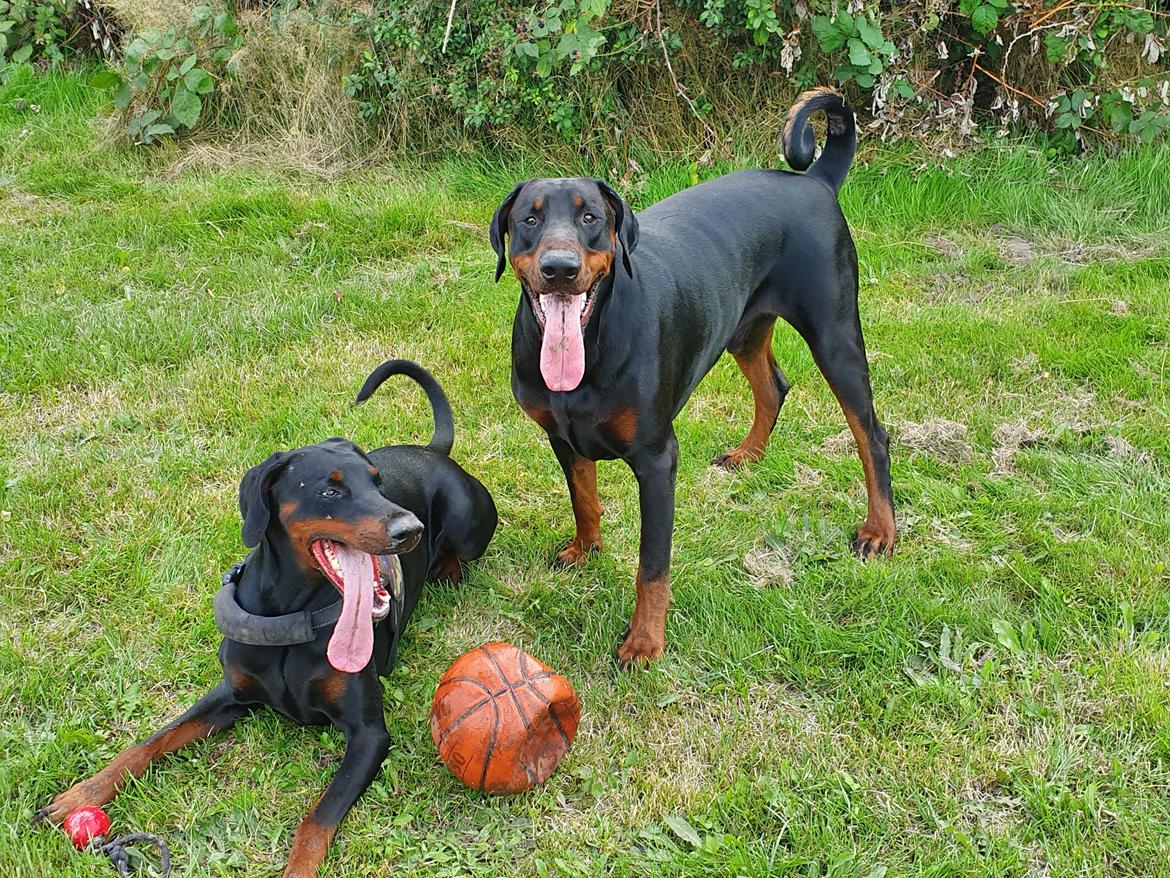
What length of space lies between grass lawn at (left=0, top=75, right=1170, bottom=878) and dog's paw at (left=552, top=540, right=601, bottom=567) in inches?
2.2

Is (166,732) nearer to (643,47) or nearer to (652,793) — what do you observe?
(652,793)

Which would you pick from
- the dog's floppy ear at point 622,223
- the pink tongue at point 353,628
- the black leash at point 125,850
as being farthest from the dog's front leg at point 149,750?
the dog's floppy ear at point 622,223

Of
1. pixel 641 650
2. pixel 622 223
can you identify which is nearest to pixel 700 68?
pixel 622 223

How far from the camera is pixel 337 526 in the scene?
2760 mm

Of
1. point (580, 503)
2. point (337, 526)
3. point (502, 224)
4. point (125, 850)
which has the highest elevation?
point (502, 224)

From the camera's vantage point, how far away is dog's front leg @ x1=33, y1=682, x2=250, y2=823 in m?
2.78

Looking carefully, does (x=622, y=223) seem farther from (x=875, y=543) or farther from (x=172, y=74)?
(x=172, y=74)

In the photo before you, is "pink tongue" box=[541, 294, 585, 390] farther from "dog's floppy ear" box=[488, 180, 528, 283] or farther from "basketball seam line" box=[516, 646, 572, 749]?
"basketball seam line" box=[516, 646, 572, 749]

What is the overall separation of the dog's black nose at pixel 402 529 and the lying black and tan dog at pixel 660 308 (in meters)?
0.62

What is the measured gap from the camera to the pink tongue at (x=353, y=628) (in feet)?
9.09

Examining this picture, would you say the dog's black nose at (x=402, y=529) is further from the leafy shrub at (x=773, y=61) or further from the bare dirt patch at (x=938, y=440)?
the leafy shrub at (x=773, y=61)

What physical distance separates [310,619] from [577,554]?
49.0 inches

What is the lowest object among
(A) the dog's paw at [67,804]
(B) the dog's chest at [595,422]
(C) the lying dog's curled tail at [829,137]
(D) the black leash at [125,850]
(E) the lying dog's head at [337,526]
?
(D) the black leash at [125,850]

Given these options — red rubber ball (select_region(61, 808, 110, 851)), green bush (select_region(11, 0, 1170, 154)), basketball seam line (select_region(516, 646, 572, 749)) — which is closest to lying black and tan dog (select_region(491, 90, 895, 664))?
basketball seam line (select_region(516, 646, 572, 749))
